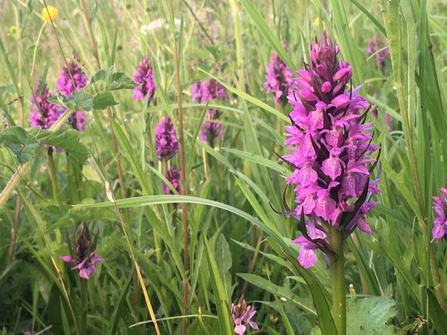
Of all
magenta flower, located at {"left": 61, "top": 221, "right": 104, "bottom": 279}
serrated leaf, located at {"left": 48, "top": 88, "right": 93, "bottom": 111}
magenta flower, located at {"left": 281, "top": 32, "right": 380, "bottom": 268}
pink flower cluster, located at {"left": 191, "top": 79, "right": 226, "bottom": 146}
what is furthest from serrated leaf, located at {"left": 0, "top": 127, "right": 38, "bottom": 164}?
pink flower cluster, located at {"left": 191, "top": 79, "right": 226, "bottom": 146}

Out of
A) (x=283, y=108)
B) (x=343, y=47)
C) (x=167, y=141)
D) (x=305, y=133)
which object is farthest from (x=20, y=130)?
(x=283, y=108)

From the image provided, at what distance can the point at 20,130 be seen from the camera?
948mm

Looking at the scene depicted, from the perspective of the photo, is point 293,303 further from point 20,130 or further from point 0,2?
point 0,2

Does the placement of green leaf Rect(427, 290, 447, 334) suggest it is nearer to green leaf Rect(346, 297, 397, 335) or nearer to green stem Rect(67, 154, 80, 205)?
green leaf Rect(346, 297, 397, 335)

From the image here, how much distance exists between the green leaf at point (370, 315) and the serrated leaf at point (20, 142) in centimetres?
61

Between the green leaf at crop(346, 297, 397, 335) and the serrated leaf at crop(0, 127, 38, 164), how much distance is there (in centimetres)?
61

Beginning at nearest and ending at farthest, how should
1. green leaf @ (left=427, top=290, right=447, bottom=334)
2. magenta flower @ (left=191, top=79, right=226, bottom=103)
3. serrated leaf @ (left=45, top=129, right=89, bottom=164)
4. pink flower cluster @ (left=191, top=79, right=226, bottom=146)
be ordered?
green leaf @ (left=427, top=290, right=447, bottom=334)
serrated leaf @ (left=45, top=129, right=89, bottom=164)
pink flower cluster @ (left=191, top=79, right=226, bottom=146)
magenta flower @ (left=191, top=79, right=226, bottom=103)

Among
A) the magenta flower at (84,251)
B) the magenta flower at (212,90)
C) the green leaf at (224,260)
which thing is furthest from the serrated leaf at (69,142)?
the magenta flower at (212,90)

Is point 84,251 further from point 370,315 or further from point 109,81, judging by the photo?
point 370,315

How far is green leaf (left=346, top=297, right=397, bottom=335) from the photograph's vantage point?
94cm

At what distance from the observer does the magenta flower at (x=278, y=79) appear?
2188 mm

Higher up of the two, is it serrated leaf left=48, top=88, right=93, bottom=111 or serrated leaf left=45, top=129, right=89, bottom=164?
serrated leaf left=48, top=88, right=93, bottom=111

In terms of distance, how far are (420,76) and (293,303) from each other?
1.79 feet

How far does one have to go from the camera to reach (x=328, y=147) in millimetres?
756
